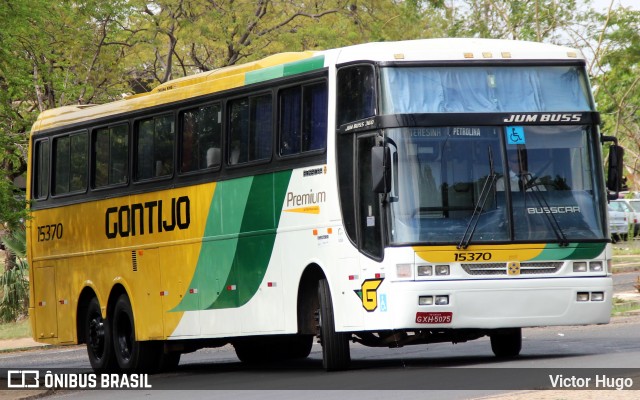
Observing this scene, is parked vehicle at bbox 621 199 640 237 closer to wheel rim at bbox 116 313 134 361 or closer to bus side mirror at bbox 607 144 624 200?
wheel rim at bbox 116 313 134 361

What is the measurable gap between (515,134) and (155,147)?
6050 millimetres

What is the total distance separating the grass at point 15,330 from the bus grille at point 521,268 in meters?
18.1

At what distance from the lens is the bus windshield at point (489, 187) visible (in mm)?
15102

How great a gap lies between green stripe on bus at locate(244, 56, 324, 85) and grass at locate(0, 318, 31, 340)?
1524 centimetres

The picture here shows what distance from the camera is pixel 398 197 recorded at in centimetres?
1513

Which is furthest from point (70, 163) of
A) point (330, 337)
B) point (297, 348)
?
point (330, 337)

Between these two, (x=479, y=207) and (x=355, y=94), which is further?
(x=355, y=94)

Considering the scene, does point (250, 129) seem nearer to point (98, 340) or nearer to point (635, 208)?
point (98, 340)

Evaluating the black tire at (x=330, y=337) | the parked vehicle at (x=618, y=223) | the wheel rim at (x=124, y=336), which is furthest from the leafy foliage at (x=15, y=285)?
the parked vehicle at (x=618, y=223)

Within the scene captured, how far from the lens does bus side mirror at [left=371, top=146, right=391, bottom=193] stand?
14866 mm

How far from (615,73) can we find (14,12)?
18.5m

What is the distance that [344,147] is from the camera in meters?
15.8

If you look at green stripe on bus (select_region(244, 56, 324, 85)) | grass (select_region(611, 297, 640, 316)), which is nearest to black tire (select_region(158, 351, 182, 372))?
green stripe on bus (select_region(244, 56, 324, 85))

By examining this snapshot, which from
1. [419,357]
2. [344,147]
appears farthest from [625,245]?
[344,147]
